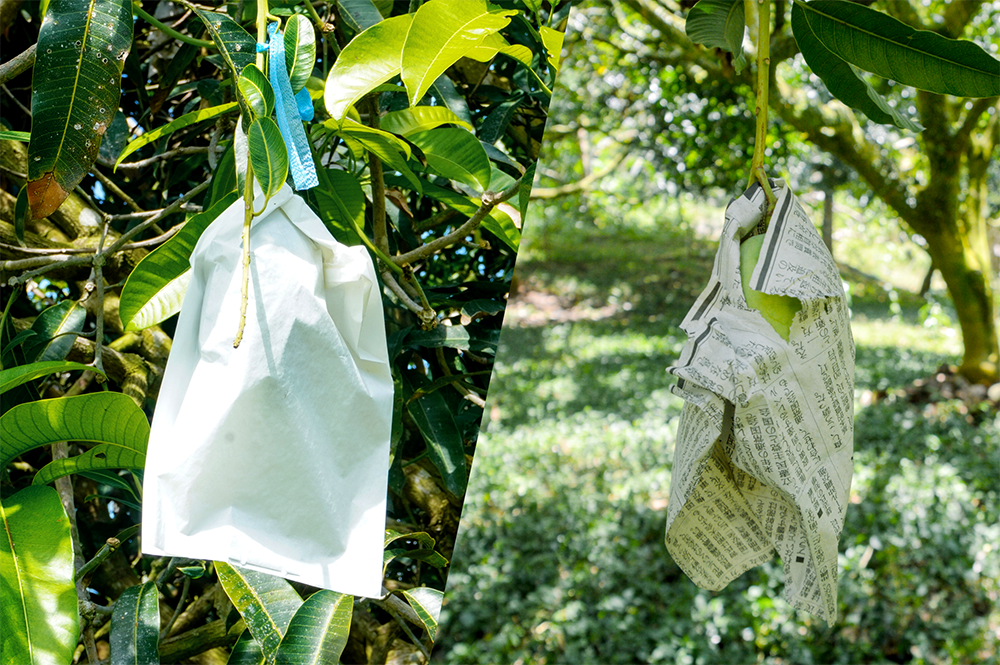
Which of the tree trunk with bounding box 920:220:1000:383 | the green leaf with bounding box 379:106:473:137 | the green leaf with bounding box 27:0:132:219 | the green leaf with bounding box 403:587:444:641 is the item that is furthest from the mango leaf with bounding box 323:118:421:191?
the tree trunk with bounding box 920:220:1000:383

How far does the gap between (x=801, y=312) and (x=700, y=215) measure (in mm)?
5656

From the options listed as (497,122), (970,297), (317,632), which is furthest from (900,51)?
(970,297)

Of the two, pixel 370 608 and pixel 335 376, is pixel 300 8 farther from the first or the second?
pixel 370 608

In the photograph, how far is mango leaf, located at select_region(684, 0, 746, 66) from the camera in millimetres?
520

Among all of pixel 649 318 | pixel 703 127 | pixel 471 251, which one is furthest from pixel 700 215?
pixel 471 251

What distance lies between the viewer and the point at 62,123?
44 centimetres

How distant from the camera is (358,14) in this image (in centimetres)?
59

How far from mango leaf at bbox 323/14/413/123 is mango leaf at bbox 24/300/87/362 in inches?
17.5

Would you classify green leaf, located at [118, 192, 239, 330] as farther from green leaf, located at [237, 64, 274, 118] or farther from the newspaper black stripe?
the newspaper black stripe

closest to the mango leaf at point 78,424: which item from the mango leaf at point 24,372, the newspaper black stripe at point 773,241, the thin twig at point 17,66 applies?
the mango leaf at point 24,372

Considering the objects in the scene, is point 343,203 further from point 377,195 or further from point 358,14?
point 358,14

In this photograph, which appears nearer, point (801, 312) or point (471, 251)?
point (801, 312)

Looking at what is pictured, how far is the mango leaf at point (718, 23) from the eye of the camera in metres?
0.52

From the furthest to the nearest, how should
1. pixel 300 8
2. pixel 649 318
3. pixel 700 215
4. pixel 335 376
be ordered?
pixel 700 215
pixel 649 318
pixel 300 8
pixel 335 376
